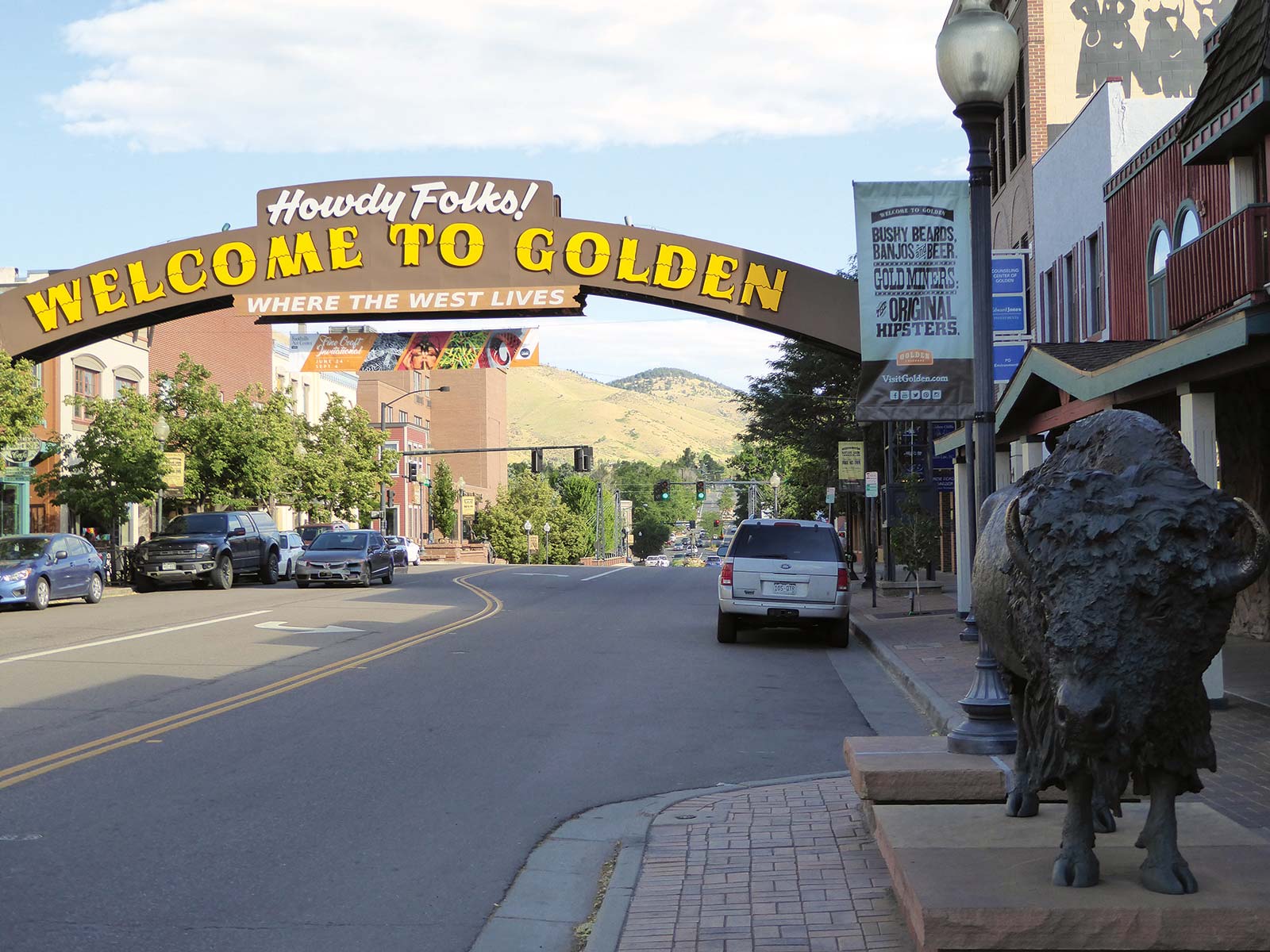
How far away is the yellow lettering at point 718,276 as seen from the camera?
27.8 m

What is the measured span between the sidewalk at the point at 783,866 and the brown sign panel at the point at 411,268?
59.1ft

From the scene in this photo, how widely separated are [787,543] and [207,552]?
58.3 ft

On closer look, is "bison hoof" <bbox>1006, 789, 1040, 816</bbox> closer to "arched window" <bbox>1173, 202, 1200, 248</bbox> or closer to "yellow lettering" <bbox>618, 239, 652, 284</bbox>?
"arched window" <bbox>1173, 202, 1200, 248</bbox>

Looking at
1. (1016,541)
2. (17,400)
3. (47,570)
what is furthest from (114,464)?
(1016,541)

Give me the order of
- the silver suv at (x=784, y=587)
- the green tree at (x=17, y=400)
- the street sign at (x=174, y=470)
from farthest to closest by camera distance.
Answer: the street sign at (x=174, y=470)
the green tree at (x=17, y=400)
the silver suv at (x=784, y=587)

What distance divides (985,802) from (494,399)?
374ft

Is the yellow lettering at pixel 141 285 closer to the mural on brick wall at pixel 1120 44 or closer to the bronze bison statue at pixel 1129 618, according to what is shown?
the mural on brick wall at pixel 1120 44

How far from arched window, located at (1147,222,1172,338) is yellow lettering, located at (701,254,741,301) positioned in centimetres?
912

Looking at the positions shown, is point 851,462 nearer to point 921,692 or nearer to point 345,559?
point 345,559

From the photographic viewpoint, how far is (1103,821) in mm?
5328

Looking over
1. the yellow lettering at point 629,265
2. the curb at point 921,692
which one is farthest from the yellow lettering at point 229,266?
the curb at point 921,692

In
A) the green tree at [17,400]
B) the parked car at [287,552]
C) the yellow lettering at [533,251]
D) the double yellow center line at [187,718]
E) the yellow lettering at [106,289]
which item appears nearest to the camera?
the double yellow center line at [187,718]

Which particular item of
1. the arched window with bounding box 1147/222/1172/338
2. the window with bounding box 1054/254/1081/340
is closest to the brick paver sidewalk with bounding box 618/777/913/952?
the arched window with bounding box 1147/222/1172/338

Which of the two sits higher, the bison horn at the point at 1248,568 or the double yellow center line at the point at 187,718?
→ the bison horn at the point at 1248,568
